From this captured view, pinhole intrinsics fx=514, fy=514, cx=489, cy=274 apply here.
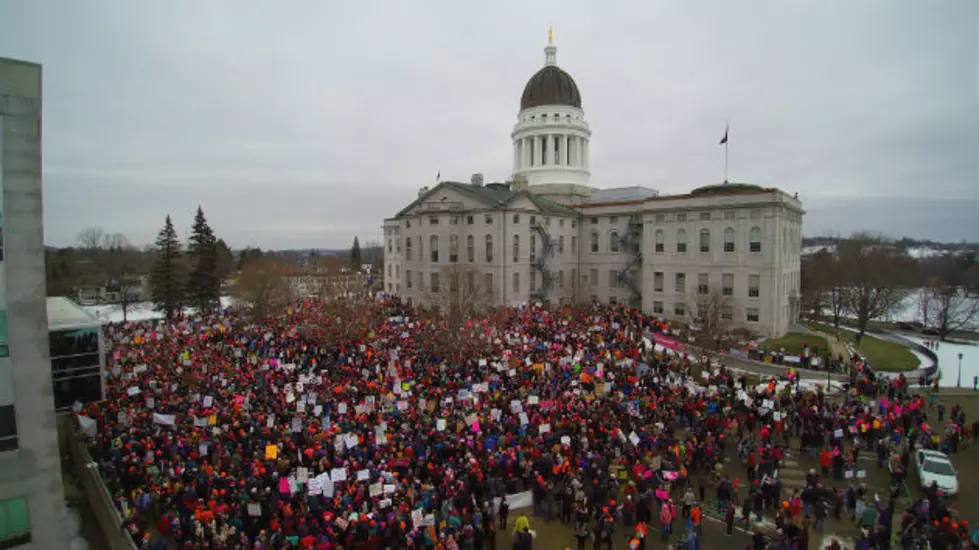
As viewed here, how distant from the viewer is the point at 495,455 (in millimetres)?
15508

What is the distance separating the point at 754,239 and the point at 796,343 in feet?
28.2

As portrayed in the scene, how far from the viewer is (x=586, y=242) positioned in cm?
5509

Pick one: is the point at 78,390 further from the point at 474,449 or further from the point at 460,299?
the point at 460,299

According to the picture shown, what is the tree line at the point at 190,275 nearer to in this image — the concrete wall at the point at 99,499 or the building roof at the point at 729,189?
the concrete wall at the point at 99,499

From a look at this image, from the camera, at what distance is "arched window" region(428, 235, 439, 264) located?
5172 cm

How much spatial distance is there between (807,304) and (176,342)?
66.0m

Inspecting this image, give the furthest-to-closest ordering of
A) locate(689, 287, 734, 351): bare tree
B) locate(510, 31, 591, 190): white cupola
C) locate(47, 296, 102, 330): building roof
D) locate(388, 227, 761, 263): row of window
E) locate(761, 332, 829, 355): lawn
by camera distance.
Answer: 1. locate(510, 31, 591, 190): white cupola
2. locate(388, 227, 761, 263): row of window
3. locate(761, 332, 829, 355): lawn
4. locate(689, 287, 734, 351): bare tree
5. locate(47, 296, 102, 330): building roof

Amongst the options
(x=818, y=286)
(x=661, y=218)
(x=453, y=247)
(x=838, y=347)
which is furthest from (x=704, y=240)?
(x=818, y=286)

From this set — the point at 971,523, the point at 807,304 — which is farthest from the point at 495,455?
the point at 807,304

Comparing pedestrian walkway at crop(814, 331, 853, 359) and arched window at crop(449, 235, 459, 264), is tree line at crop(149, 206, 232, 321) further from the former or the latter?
pedestrian walkway at crop(814, 331, 853, 359)

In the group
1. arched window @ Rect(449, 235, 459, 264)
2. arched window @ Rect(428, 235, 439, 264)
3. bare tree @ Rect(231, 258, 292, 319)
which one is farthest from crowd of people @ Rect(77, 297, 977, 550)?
arched window @ Rect(428, 235, 439, 264)

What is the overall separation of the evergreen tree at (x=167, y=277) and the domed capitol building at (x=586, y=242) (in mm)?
23917

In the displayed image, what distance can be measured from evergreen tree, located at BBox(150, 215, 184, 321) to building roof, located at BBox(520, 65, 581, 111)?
43.8m

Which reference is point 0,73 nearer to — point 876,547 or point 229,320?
point 876,547
